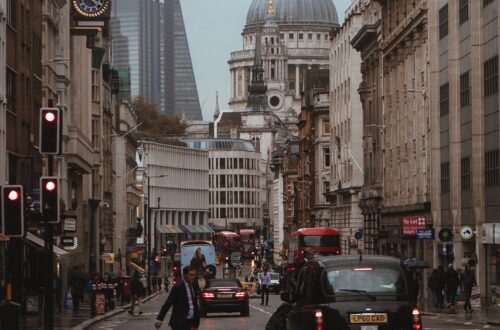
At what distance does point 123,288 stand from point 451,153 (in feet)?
52.4

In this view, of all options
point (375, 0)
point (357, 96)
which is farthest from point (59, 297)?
point (357, 96)

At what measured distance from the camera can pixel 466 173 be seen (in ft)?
240

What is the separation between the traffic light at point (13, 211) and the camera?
1180 inches

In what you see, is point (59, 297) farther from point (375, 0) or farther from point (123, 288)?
point (375, 0)

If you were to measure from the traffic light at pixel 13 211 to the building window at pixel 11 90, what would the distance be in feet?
78.7

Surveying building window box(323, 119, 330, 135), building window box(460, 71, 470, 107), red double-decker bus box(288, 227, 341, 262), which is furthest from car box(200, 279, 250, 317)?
building window box(323, 119, 330, 135)

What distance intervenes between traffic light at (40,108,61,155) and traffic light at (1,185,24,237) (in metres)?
1.66

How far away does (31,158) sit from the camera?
58.9 meters

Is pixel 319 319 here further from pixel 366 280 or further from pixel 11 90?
pixel 11 90

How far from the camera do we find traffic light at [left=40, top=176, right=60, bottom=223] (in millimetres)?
31891

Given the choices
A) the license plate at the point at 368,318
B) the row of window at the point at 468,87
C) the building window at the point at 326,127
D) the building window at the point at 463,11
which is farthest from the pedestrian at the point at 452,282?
the building window at the point at 326,127

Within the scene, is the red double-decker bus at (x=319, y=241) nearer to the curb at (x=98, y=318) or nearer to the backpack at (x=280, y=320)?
the curb at (x=98, y=318)

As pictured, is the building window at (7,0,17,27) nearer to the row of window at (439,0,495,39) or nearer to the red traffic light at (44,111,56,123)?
the row of window at (439,0,495,39)

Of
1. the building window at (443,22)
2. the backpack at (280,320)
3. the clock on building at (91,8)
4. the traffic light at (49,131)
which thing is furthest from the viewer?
the building window at (443,22)
